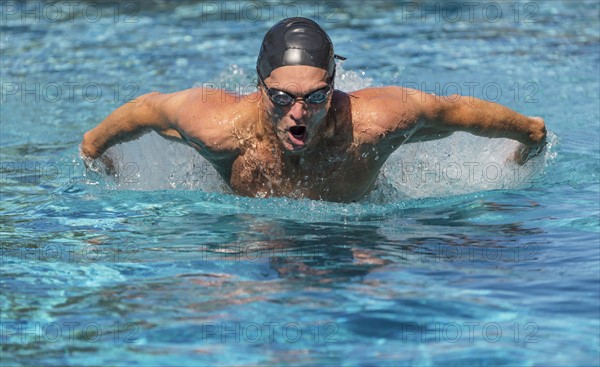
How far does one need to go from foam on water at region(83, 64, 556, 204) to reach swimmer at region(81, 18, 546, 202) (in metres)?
0.37

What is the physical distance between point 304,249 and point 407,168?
1.66 metres

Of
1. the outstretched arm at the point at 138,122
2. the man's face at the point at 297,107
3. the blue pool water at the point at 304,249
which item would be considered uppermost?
the man's face at the point at 297,107

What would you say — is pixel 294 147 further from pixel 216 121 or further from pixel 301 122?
pixel 216 121

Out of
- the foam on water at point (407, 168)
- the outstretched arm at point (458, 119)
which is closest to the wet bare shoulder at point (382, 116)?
the outstretched arm at point (458, 119)

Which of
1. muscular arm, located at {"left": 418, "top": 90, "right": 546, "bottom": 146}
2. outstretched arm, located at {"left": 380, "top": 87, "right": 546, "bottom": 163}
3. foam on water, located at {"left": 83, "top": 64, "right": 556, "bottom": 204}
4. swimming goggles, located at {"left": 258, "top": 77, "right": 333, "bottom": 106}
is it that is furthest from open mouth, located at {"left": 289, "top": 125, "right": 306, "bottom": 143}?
foam on water, located at {"left": 83, "top": 64, "right": 556, "bottom": 204}

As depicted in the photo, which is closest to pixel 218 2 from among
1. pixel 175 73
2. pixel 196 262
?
pixel 175 73

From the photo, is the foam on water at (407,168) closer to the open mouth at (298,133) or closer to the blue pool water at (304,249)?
the blue pool water at (304,249)

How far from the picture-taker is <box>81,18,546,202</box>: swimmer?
4.80m

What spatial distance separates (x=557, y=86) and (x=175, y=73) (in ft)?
11.9

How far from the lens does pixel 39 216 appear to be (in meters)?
5.42

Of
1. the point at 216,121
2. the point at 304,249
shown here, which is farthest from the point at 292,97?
the point at 304,249

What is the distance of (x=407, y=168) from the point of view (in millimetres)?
6152

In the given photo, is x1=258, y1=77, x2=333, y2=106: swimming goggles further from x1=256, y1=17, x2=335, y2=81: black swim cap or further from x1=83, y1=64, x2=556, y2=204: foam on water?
x1=83, y1=64, x2=556, y2=204: foam on water

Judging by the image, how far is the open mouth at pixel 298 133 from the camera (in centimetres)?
480
